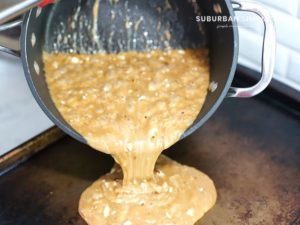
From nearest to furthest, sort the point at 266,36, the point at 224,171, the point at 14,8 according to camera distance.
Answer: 1. the point at 14,8
2. the point at 266,36
3. the point at 224,171

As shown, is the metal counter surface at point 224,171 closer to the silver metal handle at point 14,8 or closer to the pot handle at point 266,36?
the pot handle at point 266,36

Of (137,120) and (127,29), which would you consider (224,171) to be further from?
(127,29)

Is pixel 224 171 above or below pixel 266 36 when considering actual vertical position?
below

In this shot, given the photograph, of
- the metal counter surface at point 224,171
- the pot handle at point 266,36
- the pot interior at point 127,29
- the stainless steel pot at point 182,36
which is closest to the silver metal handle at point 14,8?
the stainless steel pot at point 182,36

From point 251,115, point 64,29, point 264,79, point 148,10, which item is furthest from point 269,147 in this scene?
point 64,29

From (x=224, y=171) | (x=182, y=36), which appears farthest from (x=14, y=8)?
(x=224, y=171)

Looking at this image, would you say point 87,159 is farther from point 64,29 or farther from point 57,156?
point 64,29
